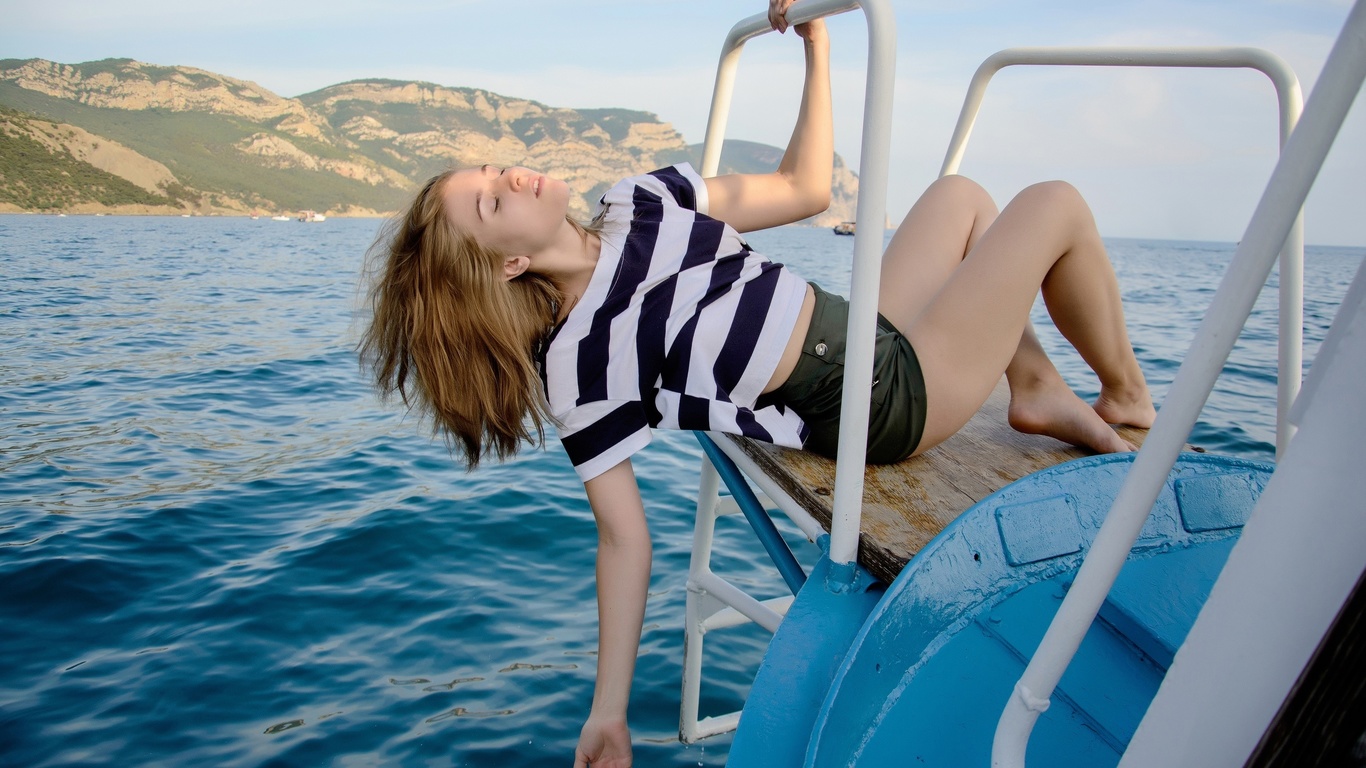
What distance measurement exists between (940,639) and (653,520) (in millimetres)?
4231

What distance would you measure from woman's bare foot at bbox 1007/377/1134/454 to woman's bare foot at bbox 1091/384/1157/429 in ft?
0.53

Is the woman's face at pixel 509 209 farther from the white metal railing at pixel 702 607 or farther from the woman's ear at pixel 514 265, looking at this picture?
the white metal railing at pixel 702 607

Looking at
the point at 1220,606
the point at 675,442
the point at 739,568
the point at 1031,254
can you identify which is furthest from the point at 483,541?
the point at 1220,606

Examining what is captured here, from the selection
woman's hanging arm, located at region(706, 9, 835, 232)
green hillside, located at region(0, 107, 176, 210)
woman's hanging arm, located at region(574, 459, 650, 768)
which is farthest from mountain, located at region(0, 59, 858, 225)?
woman's hanging arm, located at region(574, 459, 650, 768)

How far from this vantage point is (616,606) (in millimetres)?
1729

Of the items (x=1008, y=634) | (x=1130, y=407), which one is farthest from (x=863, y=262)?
(x=1130, y=407)

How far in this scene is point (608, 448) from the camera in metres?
1.80

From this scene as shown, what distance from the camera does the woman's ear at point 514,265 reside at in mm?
2016

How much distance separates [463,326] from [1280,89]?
178cm

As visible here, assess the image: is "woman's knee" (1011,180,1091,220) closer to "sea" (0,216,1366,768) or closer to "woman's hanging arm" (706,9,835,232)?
"woman's hanging arm" (706,9,835,232)

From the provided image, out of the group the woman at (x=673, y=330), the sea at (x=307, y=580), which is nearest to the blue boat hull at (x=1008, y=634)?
the woman at (x=673, y=330)

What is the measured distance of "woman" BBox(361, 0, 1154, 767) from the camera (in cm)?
191

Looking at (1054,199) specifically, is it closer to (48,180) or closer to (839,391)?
(839,391)

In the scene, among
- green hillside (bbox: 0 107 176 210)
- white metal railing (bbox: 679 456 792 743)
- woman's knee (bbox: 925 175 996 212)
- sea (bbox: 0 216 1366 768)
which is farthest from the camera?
green hillside (bbox: 0 107 176 210)
